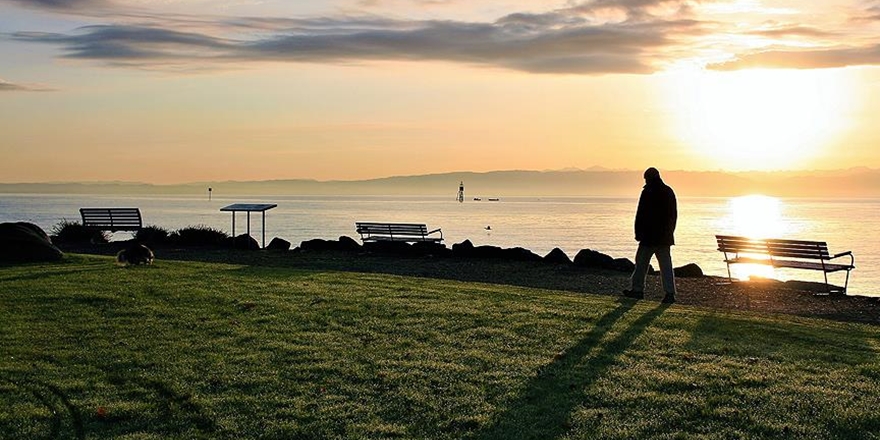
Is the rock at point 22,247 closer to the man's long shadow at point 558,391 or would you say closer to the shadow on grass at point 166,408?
the shadow on grass at point 166,408

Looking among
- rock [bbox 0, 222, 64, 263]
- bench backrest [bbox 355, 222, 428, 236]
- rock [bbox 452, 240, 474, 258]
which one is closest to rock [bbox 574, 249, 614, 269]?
rock [bbox 452, 240, 474, 258]

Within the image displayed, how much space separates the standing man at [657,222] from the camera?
49.1ft

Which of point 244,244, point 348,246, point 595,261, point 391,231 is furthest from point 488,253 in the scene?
point 244,244

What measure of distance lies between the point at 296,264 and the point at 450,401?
50.5 feet

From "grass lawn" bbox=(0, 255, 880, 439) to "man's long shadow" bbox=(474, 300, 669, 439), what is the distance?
26mm

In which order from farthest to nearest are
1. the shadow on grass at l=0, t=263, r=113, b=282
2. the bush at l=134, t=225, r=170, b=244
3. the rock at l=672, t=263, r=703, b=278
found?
the bush at l=134, t=225, r=170, b=244
the rock at l=672, t=263, r=703, b=278
the shadow on grass at l=0, t=263, r=113, b=282

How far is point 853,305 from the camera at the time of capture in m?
17.8

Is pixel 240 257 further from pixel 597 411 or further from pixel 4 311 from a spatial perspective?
pixel 597 411

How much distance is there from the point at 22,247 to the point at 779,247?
52.2 ft

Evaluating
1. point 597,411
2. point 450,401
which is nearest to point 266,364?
point 450,401

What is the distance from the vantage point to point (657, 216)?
1498 cm

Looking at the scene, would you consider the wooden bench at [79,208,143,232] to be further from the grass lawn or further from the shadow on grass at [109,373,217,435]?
the shadow on grass at [109,373,217,435]

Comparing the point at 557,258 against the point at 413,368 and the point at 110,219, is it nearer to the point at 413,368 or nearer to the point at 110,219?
the point at 110,219

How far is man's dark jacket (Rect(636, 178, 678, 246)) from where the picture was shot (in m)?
14.9
